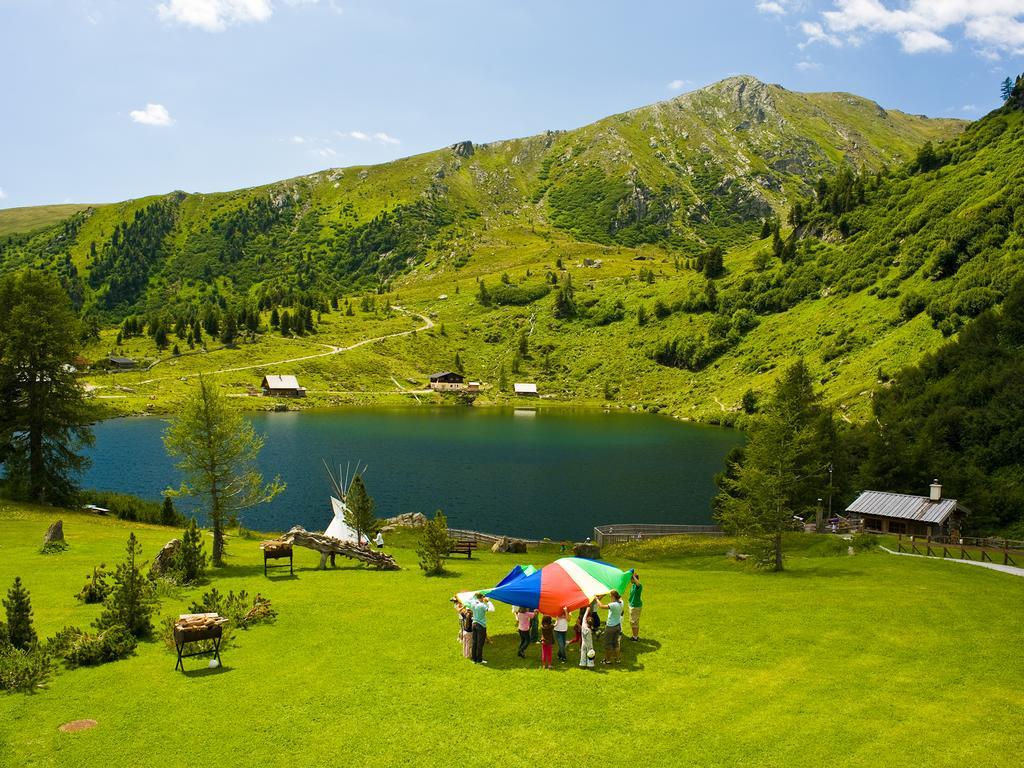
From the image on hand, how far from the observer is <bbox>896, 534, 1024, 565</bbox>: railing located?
42.0 m

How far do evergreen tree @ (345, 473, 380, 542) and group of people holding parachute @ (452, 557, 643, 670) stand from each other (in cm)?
2372

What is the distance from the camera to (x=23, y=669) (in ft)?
57.2

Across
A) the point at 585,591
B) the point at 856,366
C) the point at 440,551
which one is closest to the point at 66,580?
the point at 440,551

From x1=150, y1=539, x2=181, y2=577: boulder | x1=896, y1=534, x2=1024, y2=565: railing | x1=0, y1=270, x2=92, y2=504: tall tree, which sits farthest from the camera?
x1=0, y1=270, x2=92, y2=504: tall tree

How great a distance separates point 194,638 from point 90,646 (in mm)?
3324

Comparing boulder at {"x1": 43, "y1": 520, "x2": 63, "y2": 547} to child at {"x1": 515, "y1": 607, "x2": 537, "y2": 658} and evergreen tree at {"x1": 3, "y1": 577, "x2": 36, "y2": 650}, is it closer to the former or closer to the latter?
evergreen tree at {"x1": 3, "y1": 577, "x2": 36, "y2": 650}

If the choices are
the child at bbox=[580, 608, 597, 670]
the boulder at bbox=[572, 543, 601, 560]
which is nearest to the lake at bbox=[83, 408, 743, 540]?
the boulder at bbox=[572, 543, 601, 560]

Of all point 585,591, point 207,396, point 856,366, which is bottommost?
point 585,591

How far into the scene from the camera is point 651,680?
61.2ft

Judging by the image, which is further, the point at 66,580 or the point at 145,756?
the point at 66,580

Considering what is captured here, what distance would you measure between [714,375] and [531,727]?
582ft

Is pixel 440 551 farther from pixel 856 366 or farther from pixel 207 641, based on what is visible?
pixel 856 366

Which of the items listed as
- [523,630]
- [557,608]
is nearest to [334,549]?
[523,630]

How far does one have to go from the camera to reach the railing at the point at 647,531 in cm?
5831
